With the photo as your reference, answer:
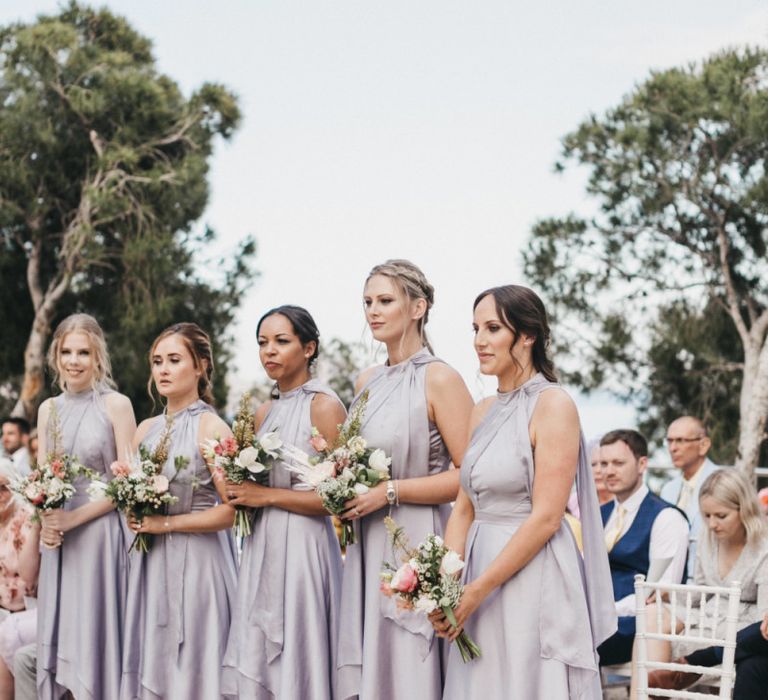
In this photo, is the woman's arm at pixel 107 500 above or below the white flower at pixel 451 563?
above

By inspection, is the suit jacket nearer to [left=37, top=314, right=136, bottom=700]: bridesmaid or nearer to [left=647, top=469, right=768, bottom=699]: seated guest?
[left=647, top=469, right=768, bottom=699]: seated guest

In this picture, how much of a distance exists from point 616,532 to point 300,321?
2.42 metres

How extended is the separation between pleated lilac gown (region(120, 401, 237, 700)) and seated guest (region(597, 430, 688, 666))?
6.83 ft

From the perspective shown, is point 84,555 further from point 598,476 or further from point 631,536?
point 598,476

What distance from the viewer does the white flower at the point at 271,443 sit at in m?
4.69

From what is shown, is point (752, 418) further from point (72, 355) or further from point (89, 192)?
point (72, 355)

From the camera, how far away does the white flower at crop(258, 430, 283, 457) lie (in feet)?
15.4

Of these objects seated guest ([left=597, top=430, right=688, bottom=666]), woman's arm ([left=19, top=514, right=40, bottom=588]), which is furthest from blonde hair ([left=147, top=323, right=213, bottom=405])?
seated guest ([left=597, top=430, right=688, bottom=666])

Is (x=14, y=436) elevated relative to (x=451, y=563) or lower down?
elevated

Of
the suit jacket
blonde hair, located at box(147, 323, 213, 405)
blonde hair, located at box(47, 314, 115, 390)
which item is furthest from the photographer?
the suit jacket

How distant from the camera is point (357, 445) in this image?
439 cm

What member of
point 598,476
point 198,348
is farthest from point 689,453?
point 198,348

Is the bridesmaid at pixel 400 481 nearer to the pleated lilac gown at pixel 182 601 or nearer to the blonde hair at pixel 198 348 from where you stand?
the pleated lilac gown at pixel 182 601

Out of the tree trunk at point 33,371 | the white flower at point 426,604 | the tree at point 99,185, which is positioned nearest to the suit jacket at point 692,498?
the white flower at point 426,604
